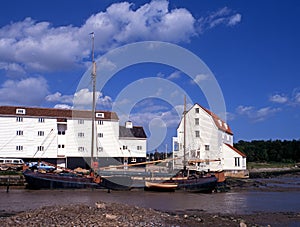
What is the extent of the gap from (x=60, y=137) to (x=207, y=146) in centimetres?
2416

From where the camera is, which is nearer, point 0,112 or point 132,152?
point 0,112

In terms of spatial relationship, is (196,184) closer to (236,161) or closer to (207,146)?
(207,146)

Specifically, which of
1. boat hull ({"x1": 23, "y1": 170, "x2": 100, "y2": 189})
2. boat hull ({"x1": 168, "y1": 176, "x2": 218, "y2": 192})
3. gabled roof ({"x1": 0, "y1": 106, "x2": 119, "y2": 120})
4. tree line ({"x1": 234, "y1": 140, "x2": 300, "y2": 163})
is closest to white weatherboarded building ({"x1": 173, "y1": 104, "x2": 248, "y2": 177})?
gabled roof ({"x1": 0, "y1": 106, "x2": 119, "y2": 120})

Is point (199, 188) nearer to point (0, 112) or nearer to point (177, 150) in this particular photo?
point (177, 150)

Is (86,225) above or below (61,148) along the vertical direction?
below

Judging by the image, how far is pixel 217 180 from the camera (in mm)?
42469

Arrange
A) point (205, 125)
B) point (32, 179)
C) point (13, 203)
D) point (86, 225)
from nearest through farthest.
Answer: point (86, 225), point (13, 203), point (32, 179), point (205, 125)

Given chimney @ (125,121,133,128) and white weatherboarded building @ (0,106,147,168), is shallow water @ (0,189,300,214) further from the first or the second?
chimney @ (125,121,133,128)

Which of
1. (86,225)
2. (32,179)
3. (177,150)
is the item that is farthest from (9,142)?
(86,225)

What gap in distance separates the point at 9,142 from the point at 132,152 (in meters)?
20.6

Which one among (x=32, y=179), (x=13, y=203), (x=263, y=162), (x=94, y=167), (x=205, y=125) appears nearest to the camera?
(x=13, y=203)

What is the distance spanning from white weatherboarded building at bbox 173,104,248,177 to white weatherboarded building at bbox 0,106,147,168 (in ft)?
27.9

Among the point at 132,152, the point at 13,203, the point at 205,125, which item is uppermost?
the point at 205,125

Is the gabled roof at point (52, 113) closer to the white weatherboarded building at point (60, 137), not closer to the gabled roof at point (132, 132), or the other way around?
the white weatherboarded building at point (60, 137)
